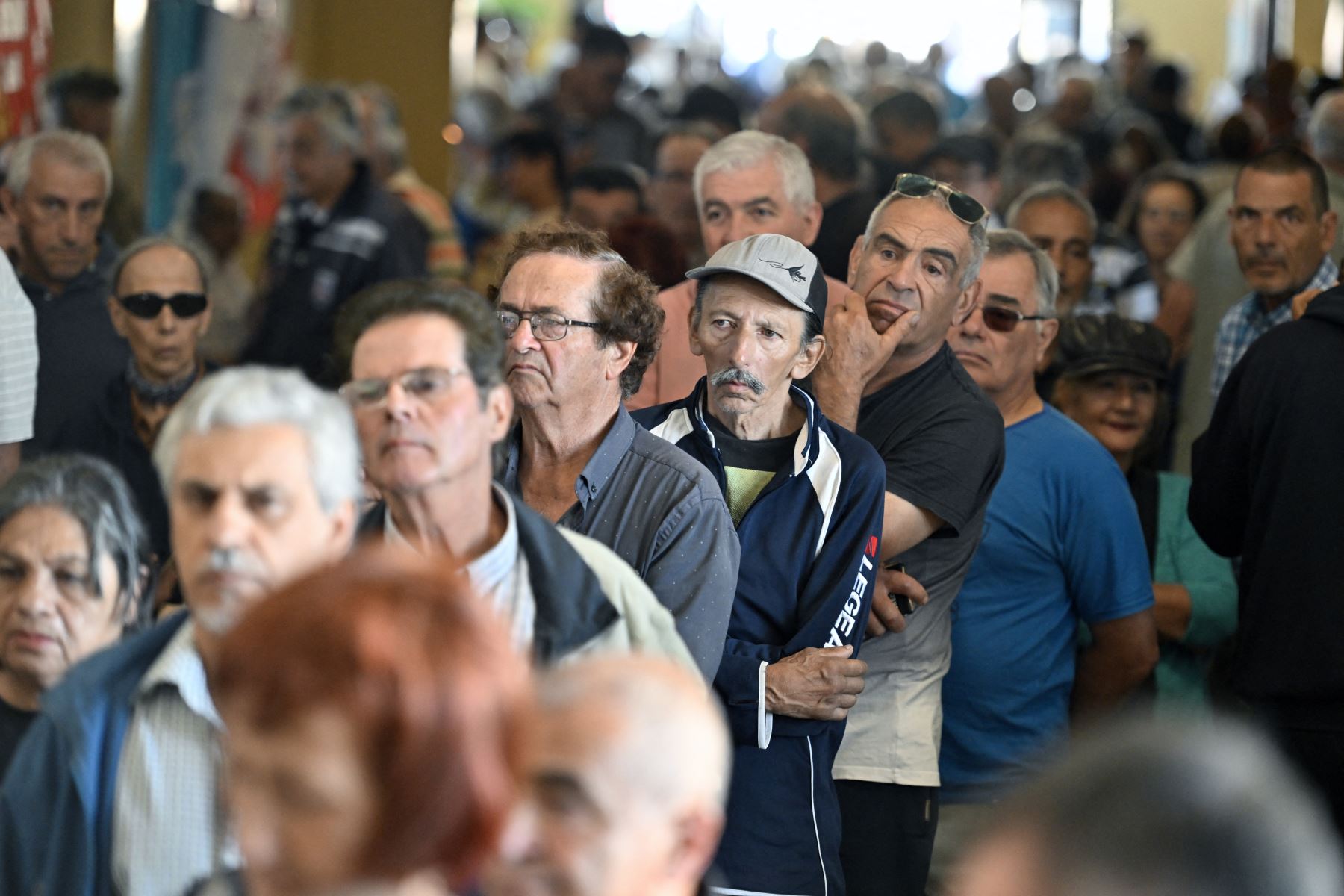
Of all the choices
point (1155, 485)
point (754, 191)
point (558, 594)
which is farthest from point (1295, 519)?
point (558, 594)

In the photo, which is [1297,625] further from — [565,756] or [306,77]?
[306,77]

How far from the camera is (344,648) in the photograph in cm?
151

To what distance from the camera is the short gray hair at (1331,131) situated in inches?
233

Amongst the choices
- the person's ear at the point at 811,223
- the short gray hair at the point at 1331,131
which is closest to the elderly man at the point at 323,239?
the person's ear at the point at 811,223

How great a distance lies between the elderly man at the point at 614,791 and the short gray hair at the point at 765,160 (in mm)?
2927

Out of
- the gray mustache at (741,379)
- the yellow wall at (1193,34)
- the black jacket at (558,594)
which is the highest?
the yellow wall at (1193,34)

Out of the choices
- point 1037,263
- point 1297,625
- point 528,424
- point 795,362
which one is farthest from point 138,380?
point 1297,625

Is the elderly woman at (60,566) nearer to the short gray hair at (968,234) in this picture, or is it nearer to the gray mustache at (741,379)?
the gray mustache at (741,379)

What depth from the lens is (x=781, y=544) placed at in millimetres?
3105

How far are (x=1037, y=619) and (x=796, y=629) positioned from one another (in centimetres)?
83

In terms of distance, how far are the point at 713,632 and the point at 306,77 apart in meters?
6.68

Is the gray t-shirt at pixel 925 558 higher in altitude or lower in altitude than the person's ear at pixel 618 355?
lower

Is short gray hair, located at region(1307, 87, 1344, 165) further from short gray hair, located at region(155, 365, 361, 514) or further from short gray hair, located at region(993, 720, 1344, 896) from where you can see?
short gray hair, located at region(993, 720, 1344, 896)

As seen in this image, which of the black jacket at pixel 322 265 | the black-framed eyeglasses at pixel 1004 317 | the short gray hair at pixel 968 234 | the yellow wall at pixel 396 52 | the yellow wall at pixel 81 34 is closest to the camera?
the short gray hair at pixel 968 234
